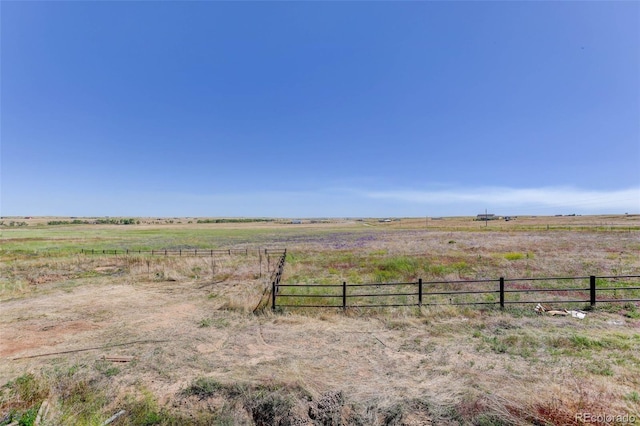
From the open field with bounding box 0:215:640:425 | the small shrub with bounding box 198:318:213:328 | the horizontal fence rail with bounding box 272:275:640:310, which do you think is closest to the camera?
the open field with bounding box 0:215:640:425

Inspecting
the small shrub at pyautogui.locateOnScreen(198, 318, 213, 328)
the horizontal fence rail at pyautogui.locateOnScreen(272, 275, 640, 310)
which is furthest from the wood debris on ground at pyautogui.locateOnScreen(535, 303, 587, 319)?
the small shrub at pyautogui.locateOnScreen(198, 318, 213, 328)

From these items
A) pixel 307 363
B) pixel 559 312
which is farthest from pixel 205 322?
pixel 559 312

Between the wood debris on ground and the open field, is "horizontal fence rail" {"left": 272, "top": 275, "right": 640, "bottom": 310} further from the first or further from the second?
the open field

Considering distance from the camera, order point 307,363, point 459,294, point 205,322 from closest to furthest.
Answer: point 307,363 → point 205,322 → point 459,294

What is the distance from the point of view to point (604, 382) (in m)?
5.45

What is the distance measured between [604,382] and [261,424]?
6426 mm

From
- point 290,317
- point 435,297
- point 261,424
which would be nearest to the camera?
point 261,424

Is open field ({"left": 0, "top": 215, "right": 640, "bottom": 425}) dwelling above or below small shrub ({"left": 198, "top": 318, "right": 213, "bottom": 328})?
A: above

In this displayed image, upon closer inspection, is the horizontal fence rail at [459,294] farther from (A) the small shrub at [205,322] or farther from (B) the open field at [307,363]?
(A) the small shrub at [205,322]

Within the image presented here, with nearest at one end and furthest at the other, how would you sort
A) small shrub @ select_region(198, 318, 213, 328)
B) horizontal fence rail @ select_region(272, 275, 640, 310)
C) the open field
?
1. the open field
2. small shrub @ select_region(198, 318, 213, 328)
3. horizontal fence rail @ select_region(272, 275, 640, 310)

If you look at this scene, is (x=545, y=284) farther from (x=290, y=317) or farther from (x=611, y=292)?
(x=290, y=317)

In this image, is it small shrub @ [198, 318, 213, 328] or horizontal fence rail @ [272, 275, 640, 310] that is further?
horizontal fence rail @ [272, 275, 640, 310]

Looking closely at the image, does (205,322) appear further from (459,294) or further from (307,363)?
(459,294)

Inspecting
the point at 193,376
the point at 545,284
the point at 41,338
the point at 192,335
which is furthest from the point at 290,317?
the point at 545,284
